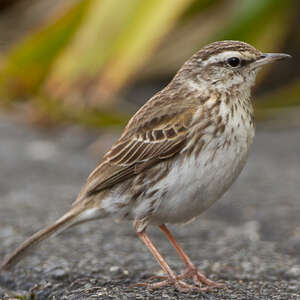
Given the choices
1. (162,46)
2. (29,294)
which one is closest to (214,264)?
(29,294)

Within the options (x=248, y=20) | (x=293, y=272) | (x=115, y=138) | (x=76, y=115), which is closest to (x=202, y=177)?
(x=293, y=272)

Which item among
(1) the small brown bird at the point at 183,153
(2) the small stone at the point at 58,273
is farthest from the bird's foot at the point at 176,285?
(2) the small stone at the point at 58,273

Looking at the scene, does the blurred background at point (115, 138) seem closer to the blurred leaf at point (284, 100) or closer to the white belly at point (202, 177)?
the blurred leaf at point (284, 100)

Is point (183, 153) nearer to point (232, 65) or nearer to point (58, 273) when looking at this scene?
point (232, 65)

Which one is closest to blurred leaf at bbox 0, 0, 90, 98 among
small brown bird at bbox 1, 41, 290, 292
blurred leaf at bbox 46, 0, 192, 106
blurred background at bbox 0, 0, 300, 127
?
blurred background at bbox 0, 0, 300, 127

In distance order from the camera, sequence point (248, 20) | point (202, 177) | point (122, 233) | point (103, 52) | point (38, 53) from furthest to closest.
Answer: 1. point (248, 20)
2. point (38, 53)
3. point (103, 52)
4. point (122, 233)
5. point (202, 177)

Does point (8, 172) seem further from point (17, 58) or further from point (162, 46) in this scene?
point (162, 46)
